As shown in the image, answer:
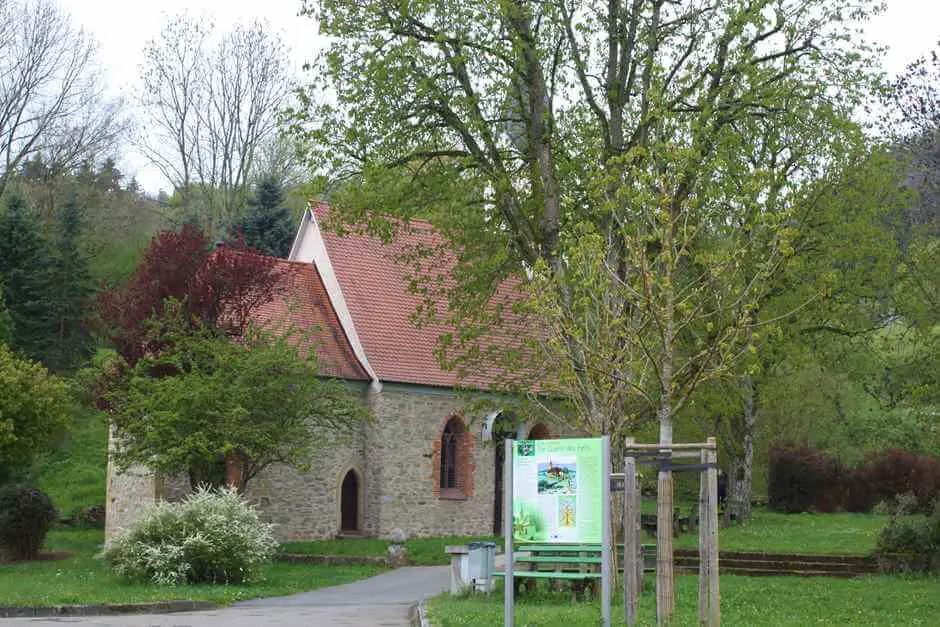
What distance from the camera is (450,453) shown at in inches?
1412

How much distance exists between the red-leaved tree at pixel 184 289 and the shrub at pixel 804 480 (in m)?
19.4

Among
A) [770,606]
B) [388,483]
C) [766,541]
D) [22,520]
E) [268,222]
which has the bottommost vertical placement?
[770,606]

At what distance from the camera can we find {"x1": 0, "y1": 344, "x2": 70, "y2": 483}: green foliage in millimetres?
28797

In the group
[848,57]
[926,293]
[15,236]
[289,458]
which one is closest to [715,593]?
[926,293]

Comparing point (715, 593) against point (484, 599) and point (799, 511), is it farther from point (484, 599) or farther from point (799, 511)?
point (799, 511)

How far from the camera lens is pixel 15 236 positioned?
4459cm

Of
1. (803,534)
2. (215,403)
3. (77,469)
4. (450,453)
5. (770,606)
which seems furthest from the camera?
(77,469)

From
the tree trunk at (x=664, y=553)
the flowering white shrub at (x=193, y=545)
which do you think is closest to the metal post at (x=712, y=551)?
the tree trunk at (x=664, y=553)

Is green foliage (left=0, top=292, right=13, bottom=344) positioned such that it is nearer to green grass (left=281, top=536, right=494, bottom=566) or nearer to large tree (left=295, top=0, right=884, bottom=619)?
green grass (left=281, top=536, right=494, bottom=566)

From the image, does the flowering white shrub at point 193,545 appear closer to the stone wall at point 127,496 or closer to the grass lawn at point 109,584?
the grass lawn at point 109,584

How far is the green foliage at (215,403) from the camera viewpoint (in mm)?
24969

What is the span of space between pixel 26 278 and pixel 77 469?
26.8 feet

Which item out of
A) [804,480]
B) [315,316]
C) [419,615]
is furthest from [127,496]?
[804,480]

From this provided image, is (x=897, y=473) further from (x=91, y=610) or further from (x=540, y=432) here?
(x=91, y=610)
